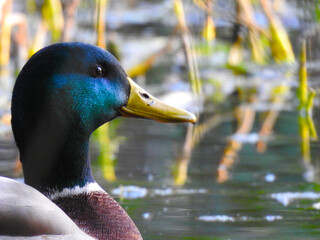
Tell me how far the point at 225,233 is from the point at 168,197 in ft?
2.56

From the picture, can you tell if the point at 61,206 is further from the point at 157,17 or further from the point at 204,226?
the point at 157,17

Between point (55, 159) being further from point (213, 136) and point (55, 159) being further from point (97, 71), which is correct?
point (213, 136)

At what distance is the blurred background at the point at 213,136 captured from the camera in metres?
4.52

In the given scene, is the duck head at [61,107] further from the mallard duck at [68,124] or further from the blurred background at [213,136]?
the blurred background at [213,136]

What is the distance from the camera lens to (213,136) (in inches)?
262

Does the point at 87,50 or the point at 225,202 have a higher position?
the point at 87,50

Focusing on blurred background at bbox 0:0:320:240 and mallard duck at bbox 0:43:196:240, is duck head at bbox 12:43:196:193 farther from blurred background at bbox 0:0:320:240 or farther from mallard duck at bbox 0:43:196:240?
blurred background at bbox 0:0:320:240

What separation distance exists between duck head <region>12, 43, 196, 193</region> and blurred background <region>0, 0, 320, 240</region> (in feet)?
2.05

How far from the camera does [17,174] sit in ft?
17.8

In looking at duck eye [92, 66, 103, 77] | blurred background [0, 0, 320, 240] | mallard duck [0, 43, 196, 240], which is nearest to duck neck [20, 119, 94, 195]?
mallard duck [0, 43, 196, 240]

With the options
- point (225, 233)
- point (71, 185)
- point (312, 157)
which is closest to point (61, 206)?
point (71, 185)

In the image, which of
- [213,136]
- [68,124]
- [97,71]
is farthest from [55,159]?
[213,136]

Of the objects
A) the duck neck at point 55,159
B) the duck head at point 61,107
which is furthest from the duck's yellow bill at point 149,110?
the duck neck at point 55,159

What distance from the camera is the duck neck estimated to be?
3.76 meters
